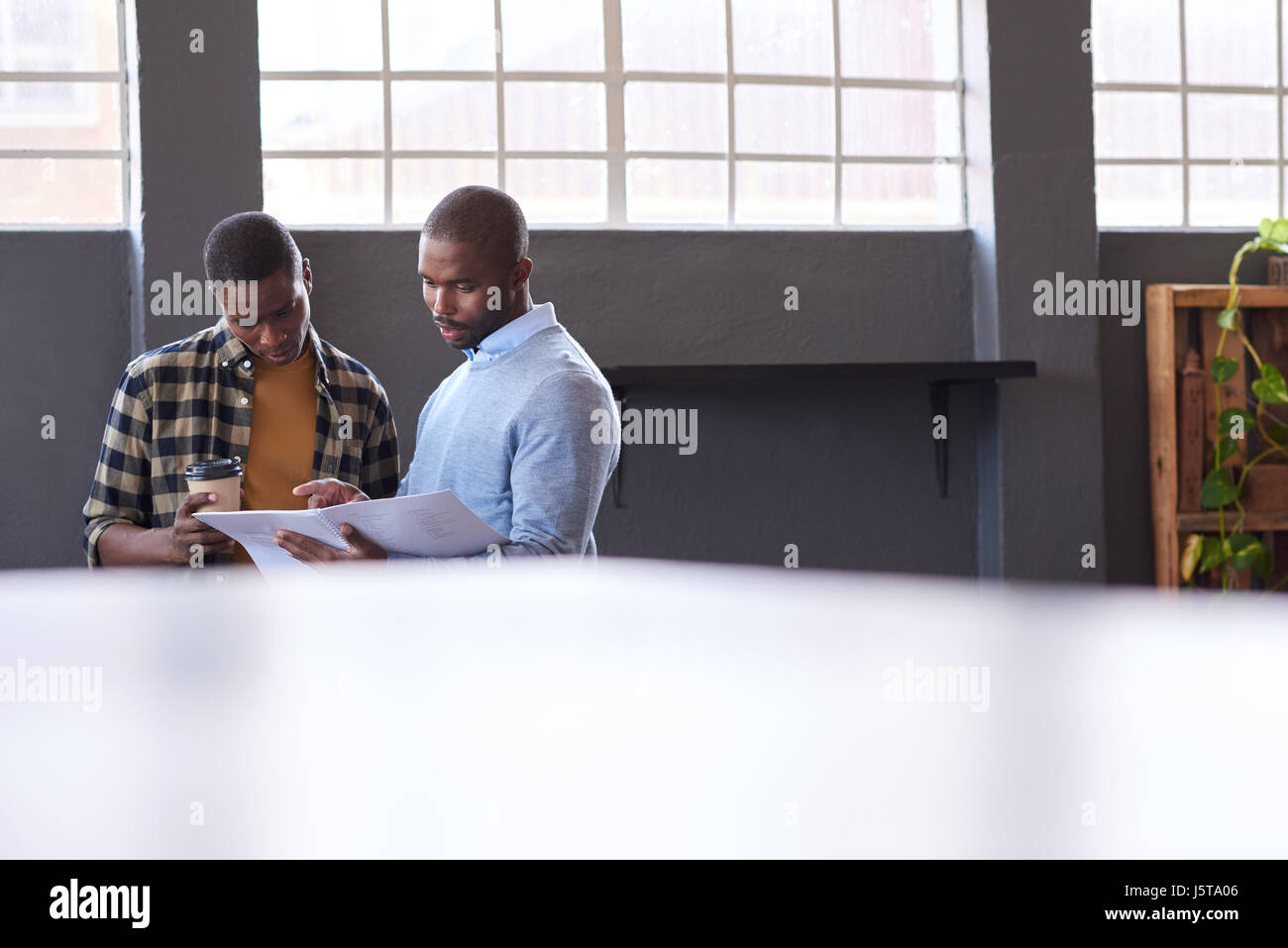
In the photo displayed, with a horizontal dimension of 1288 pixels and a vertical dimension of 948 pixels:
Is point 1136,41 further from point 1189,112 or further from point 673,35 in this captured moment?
point 673,35

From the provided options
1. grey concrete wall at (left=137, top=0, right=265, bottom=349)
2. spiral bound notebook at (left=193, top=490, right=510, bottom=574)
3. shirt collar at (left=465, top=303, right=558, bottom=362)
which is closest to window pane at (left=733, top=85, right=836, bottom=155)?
grey concrete wall at (left=137, top=0, right=265, bottom=349)

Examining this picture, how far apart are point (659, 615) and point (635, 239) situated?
7.87ft

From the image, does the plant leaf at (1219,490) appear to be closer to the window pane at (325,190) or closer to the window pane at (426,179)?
the window pane at (426,179)

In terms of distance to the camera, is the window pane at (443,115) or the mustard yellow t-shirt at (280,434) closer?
the mustard yellow t-shirt at (280,434)

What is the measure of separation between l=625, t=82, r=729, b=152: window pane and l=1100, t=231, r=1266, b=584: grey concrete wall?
1375mm

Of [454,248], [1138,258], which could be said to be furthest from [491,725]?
[1138,258]

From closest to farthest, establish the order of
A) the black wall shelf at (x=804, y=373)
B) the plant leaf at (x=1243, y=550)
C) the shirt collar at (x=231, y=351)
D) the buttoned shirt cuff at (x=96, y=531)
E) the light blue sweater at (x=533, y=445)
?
the light blue sweater at (x=533, y=445)
the buttoned shirt cuff at (x=96, y=531)
the shirt collar at (x=231, y=351)
the black wall shelf at (x=804, y=373)
the plant leaf at (x=1243, y=550)

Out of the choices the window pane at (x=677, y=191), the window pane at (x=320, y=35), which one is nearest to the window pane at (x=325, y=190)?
the window pane at (x=320, y=35)

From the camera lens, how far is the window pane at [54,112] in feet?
10.8

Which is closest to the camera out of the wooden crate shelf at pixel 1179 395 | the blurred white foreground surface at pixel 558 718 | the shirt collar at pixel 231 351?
the blurred white foreground surface at pixel 558 718

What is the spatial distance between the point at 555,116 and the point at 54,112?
1476 millimetres

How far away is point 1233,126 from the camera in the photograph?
4.07 meters

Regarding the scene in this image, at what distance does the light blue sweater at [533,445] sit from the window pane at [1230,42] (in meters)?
3.40

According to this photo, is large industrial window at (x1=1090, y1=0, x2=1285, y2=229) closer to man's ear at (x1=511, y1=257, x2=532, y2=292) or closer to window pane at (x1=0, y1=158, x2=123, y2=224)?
man's ear at (x1=511, y1=257, x2=532, y2=292)
